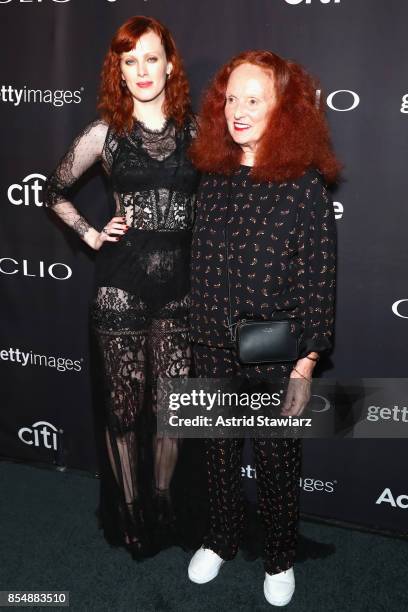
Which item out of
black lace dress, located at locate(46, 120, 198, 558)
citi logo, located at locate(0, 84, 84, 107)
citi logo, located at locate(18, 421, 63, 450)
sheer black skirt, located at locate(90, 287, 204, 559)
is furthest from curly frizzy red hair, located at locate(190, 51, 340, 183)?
citi logo, located at locate(18, 421, 63, 450)

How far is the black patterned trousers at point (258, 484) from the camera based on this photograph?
76.9 inches

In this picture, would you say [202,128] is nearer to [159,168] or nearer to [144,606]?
[159,168]

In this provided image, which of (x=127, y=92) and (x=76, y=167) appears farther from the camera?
(x=76, y=167)

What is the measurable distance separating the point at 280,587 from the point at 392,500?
68 centimetres

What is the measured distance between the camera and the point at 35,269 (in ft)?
8.98

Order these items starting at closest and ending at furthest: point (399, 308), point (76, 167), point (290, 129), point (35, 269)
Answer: point (290, 129) → point (76, 167) → point (399, 308) → point (35, 269)

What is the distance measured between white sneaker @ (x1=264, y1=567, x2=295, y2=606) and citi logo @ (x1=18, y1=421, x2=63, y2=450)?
1.28 metres

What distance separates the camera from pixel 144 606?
2053mm

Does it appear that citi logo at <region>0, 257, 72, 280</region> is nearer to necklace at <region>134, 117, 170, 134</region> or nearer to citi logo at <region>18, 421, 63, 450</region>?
citi logo at <region>18, 421, 63, 450</region>

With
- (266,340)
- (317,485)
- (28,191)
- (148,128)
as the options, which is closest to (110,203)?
(148,128)

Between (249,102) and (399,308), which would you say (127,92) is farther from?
(399,308)

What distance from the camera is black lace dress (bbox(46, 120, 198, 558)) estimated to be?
2014 millimetres

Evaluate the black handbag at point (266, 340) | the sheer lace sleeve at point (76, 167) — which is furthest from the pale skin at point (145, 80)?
the black handbag at point (266, 340)

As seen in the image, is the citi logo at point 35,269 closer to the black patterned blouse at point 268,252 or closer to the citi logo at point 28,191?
the citi logo at point 28,191
